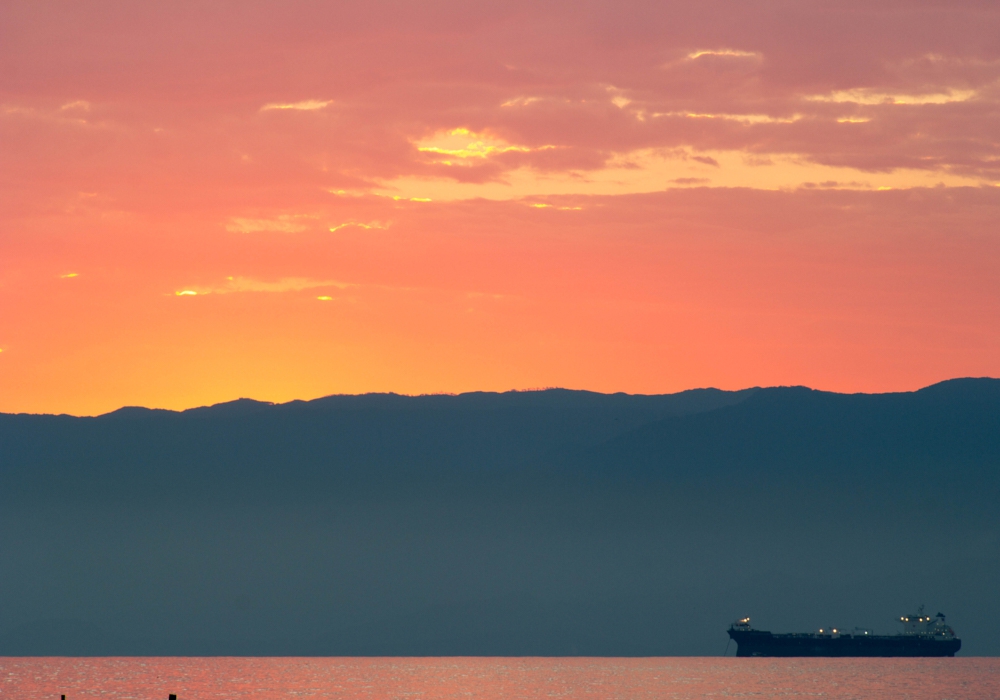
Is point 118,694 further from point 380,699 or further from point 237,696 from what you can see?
point 380,699

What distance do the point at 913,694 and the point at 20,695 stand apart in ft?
407

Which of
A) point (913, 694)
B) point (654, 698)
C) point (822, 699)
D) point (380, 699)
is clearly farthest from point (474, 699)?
point (913, 694)

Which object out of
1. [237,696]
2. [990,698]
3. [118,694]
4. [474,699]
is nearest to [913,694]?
[990,698]

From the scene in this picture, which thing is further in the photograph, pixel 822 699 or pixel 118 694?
pixel 118 694

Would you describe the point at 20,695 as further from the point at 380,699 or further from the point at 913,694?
the point at 913,694

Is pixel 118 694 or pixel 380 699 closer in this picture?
pixel 380 699

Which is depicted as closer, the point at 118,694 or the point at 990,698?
the point at 990,698

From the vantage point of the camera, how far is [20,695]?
7490 inches

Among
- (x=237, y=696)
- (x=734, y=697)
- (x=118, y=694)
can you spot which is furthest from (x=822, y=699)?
(x=118, y=694)

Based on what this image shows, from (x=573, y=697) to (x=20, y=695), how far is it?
253 ft

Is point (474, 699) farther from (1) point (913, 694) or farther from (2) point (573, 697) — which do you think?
(1) point (913, 694)

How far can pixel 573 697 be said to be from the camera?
193 metres

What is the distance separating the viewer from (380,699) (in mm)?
186375

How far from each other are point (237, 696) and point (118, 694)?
63.4ft
